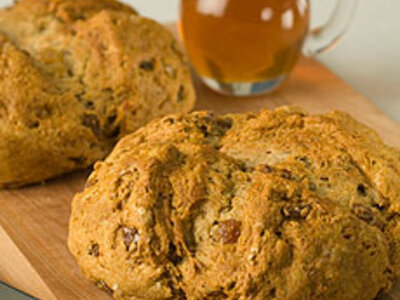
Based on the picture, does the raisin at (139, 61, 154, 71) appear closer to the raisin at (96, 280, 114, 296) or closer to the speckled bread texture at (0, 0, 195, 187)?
the speckled bread texture at (0, 0, 195, 187)

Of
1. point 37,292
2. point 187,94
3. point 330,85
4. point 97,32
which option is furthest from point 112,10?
point 37,292

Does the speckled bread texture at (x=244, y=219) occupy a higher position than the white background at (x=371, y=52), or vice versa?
the speckled bread texture at (x=244, y=219)

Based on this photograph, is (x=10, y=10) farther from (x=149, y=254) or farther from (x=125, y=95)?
(x=149, y=254)

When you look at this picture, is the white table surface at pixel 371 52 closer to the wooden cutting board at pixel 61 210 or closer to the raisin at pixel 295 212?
the wooden cutting board at pixel 61 210

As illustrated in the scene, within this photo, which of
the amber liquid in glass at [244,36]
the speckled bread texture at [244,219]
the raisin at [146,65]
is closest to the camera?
the speckled bread texture at [244,219]

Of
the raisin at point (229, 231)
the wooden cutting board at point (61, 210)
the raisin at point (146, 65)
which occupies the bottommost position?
the wooden cutting board at point (61, 210)

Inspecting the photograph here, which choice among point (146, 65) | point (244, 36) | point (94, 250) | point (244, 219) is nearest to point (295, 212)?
point (244, 219)

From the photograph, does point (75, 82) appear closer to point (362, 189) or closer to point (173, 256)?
point (173, 256)

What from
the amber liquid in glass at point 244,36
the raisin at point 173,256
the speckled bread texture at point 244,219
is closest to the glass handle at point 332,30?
the amber liquid in glass at point 244,36

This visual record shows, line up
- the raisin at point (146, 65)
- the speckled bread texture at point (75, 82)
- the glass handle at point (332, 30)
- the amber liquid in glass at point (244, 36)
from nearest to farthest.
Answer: the speckled bread texture at point (75, 82) → the raisin at point (146, 65) → the amber liquid in glass at point (244, 36) → the glass handle at point (332, 30)
